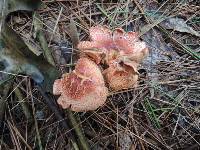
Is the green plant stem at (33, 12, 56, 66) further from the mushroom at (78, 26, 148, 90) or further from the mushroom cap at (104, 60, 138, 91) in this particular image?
the mushroom cap at (104, 60, 138, 91)

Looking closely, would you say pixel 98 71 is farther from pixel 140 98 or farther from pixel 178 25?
pixel 178 25

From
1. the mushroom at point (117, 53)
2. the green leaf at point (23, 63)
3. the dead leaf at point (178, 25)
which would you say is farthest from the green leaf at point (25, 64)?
the dead leaf at point (178, 25)

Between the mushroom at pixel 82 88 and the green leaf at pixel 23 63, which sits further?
the green leaf at pixel 23 63

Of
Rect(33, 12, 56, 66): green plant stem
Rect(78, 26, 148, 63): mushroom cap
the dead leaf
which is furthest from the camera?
the dead leaf

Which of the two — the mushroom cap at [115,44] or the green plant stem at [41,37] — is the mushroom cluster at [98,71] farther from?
the green plant stem at [41,37]

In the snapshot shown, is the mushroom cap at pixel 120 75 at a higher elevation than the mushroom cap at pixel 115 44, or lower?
lower

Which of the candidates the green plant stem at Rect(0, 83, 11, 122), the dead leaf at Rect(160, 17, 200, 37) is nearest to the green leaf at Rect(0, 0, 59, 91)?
the green plant stem at Rect(0, 83, 11, 122)

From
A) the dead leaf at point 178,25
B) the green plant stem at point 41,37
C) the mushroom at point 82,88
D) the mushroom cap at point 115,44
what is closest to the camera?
the mushroom at point 82,88
